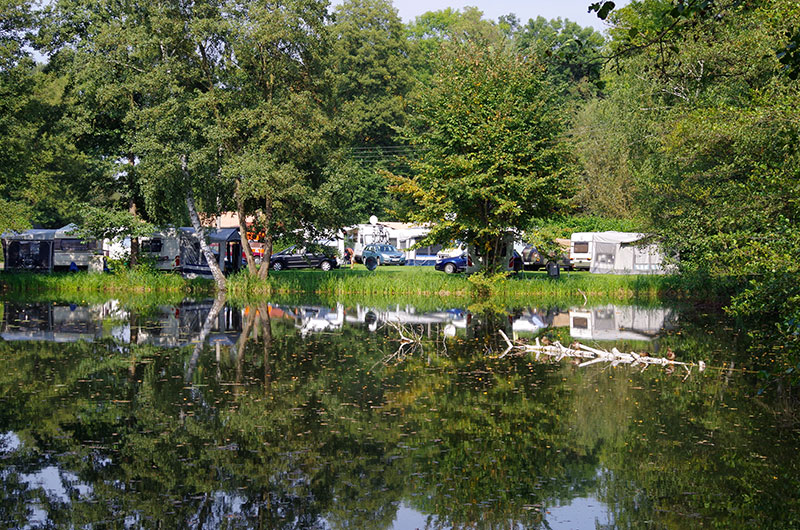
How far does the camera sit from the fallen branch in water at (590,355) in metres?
17.3

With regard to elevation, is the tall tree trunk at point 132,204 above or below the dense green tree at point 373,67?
below

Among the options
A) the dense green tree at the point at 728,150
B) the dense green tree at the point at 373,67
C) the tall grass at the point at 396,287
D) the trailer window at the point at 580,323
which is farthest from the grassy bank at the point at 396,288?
the dense green tree at the point at 373,67

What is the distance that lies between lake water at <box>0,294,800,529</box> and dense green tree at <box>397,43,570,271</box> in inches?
552

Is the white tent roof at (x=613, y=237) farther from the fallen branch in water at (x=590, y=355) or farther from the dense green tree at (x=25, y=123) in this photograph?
the fallen branch in water at (x=590, y=355)

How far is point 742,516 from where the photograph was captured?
7.98m

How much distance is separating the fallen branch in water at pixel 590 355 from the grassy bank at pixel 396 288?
15.1 metres

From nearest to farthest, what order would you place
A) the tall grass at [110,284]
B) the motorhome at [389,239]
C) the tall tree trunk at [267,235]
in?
the tall tree trunk at [267,235] → the tall grass at [110,284] → the motorhome at [389,239]

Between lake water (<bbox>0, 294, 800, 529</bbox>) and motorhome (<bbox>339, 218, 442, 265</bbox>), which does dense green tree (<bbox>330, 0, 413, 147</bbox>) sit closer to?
motorhome (<bbox>339, 218, 442, 265</bbox>)

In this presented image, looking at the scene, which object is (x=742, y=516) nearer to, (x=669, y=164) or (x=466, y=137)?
(x=669, y=164)

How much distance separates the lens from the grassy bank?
116ft

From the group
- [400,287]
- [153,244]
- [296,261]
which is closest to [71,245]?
[153,244]

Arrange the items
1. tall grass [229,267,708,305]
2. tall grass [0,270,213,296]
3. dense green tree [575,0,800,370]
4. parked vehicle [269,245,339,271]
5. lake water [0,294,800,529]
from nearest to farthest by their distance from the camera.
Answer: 1. lake water [0,294,800,529]
2. dense green tree [575,0,800,370]
3. tall grass [229,267,708,305]
4. tall grass [0,270,213,296]
5. parked vehicle [269,245,339,271]

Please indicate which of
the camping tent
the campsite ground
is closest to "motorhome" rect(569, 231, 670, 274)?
the camping tent

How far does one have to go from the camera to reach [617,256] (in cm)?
4819
